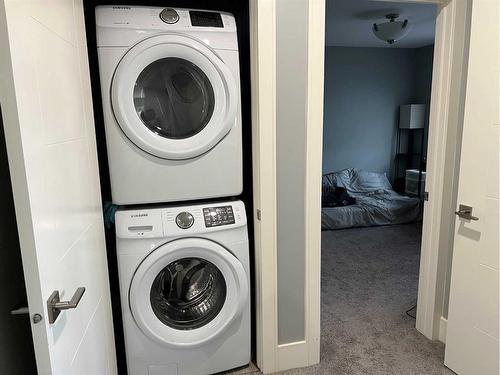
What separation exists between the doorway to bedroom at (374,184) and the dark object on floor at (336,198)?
0.01m

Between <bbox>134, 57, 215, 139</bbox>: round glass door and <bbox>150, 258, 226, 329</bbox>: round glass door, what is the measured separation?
65 centimetres

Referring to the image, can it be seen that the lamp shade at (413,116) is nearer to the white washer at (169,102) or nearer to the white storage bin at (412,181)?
the white storage bin at (412,181)

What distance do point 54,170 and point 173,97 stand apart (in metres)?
0.82

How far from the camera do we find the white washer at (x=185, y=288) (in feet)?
5.62

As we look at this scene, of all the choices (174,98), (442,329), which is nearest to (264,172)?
(174,98)

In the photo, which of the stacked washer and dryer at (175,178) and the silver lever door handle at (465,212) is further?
the silver lever door handle at (465,212)

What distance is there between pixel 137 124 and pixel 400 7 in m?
2.91

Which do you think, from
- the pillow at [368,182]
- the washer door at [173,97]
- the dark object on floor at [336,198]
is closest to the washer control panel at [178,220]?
the washer door at [173,97]

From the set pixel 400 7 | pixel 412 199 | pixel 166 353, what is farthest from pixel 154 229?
pixel 412 199

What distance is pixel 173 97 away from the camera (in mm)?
1733

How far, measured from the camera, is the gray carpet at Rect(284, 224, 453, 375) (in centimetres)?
205

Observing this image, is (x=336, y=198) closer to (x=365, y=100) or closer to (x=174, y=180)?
(x=365, y=100)

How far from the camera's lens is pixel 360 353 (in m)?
2.13

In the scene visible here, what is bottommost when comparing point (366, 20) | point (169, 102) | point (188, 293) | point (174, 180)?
point (188, 293)
